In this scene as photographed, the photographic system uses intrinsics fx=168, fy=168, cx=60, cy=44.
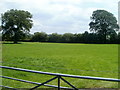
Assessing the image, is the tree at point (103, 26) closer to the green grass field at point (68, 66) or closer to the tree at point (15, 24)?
the tree at point (15, 24)

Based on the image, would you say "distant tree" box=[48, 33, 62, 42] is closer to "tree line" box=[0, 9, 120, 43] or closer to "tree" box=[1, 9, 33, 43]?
"tree line" box=[0, 9, 120, 43]

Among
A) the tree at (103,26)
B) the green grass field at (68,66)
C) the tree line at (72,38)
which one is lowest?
the green grass field at (68,66)

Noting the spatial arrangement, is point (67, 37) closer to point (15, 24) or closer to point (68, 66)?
point (15, 24)

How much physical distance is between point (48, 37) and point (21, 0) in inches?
1041

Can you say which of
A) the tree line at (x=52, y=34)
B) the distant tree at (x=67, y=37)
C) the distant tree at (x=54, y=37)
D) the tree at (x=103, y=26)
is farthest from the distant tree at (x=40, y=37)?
the tree at (x=103, y=26)

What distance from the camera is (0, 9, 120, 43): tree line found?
30311mm

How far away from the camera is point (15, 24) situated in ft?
116

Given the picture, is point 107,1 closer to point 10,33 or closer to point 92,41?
point 92,41

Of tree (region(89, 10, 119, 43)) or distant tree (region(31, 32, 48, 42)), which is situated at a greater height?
tree (region(89, 10, 119, 43))

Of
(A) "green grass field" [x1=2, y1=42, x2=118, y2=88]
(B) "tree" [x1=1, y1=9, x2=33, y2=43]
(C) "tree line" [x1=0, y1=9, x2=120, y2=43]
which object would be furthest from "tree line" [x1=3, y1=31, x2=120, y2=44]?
(A) "green grass field" [x1=2, y1=42, x2=118, y2=88]

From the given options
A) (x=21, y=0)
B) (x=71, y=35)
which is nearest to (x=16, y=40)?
(x=71, y=35)

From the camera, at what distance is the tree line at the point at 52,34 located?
3031 cm

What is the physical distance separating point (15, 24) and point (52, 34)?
9.11m

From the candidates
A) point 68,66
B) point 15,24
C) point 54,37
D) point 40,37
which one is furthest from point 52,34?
point 68,66
